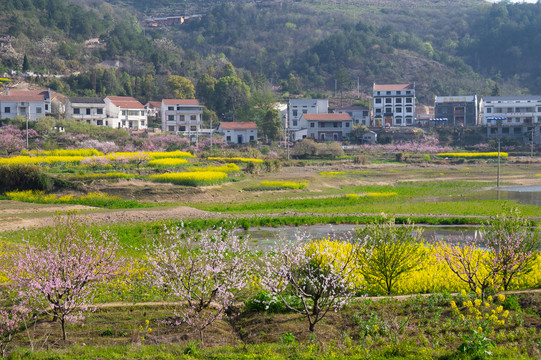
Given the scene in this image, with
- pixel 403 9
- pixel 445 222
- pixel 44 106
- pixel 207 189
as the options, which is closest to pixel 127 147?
pixel 44 106

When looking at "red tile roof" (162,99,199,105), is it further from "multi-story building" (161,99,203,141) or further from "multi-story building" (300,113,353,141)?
"multi-story building" (300,113,353,141)

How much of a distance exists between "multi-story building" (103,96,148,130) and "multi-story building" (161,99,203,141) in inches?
123

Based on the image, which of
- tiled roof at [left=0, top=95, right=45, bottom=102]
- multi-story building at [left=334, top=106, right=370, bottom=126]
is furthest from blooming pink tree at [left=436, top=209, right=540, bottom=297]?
multi-story building at [left=334, top=106, right=370, bottom=126]

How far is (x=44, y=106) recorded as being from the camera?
243 ft

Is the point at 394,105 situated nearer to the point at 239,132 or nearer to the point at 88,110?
the point at 239,132

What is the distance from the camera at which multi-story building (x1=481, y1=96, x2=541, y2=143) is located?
83000 millimetres

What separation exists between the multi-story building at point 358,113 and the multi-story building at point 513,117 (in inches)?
717

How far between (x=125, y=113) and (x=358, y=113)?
124 ft

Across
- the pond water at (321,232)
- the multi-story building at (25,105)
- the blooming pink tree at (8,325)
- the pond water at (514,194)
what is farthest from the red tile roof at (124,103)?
the blooming pink tree at (8,325)

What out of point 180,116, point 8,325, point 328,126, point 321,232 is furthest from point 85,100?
point 8,325

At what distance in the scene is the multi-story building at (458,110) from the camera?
3563 inches

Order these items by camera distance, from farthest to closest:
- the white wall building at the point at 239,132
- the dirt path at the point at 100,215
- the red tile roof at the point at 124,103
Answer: the red tile roof at the point at 124,103
the white wall building at the point at 239,132
the dirt path at the point at 100,215

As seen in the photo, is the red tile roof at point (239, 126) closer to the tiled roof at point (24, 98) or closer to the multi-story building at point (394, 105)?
the multi-story building at point (394, 105)

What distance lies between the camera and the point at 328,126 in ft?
281
